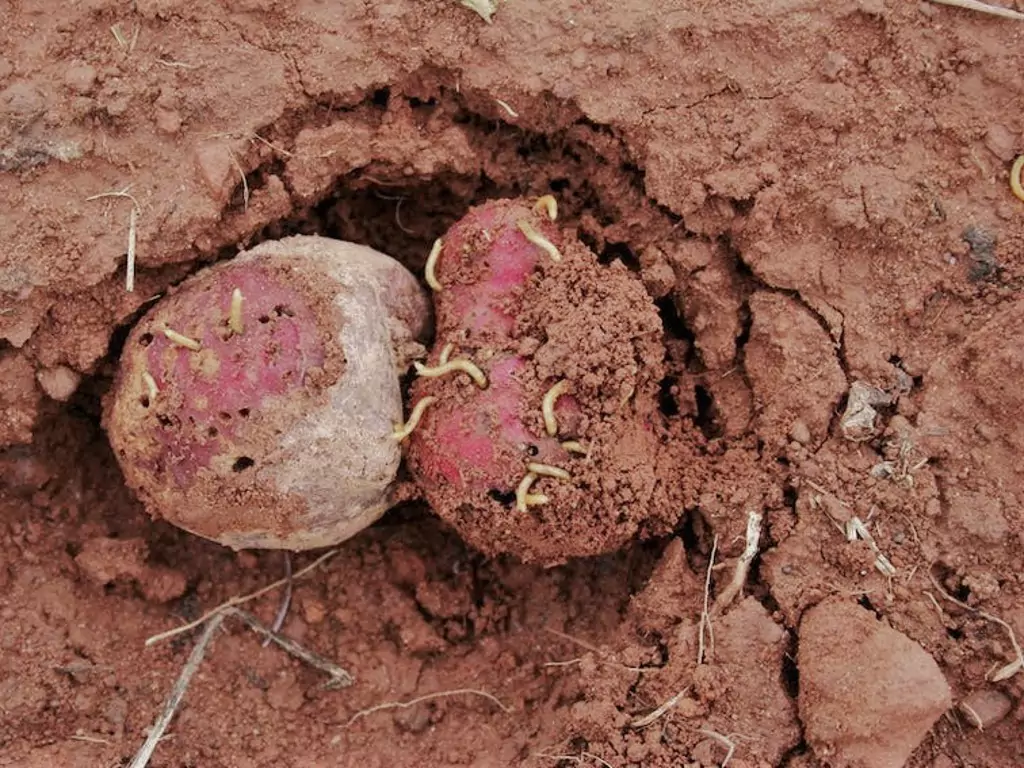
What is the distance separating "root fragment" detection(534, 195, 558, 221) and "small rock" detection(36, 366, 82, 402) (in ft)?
4.22

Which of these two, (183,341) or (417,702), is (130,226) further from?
(417,702)

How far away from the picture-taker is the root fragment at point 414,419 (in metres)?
2.52

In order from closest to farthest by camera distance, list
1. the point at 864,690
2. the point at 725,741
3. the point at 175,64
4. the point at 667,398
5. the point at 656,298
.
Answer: the point at 864,690
the point at 725,741
the point at 175,64
the point at 656,298
the point at 667,398

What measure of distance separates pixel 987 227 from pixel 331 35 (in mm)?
1740

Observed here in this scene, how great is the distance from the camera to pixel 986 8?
2.66m

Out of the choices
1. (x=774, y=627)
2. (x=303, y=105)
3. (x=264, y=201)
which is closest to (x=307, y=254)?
(x=264, y=201)

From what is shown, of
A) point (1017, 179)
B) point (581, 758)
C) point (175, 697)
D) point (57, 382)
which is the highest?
point (1017, 179)

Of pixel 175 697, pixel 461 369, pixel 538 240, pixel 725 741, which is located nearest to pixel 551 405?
pixel 461 369

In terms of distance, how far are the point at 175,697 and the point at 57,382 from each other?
2.85 feet

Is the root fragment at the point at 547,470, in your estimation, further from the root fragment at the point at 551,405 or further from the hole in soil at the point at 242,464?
the hole in soil at the point at 242,464

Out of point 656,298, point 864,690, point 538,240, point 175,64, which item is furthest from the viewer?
point 656,298

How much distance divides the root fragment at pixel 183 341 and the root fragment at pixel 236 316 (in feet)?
0.28

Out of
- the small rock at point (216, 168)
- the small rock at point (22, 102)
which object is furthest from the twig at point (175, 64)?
the small rock at point (22, 102)

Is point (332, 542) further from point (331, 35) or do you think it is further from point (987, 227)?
point (987, 227)
